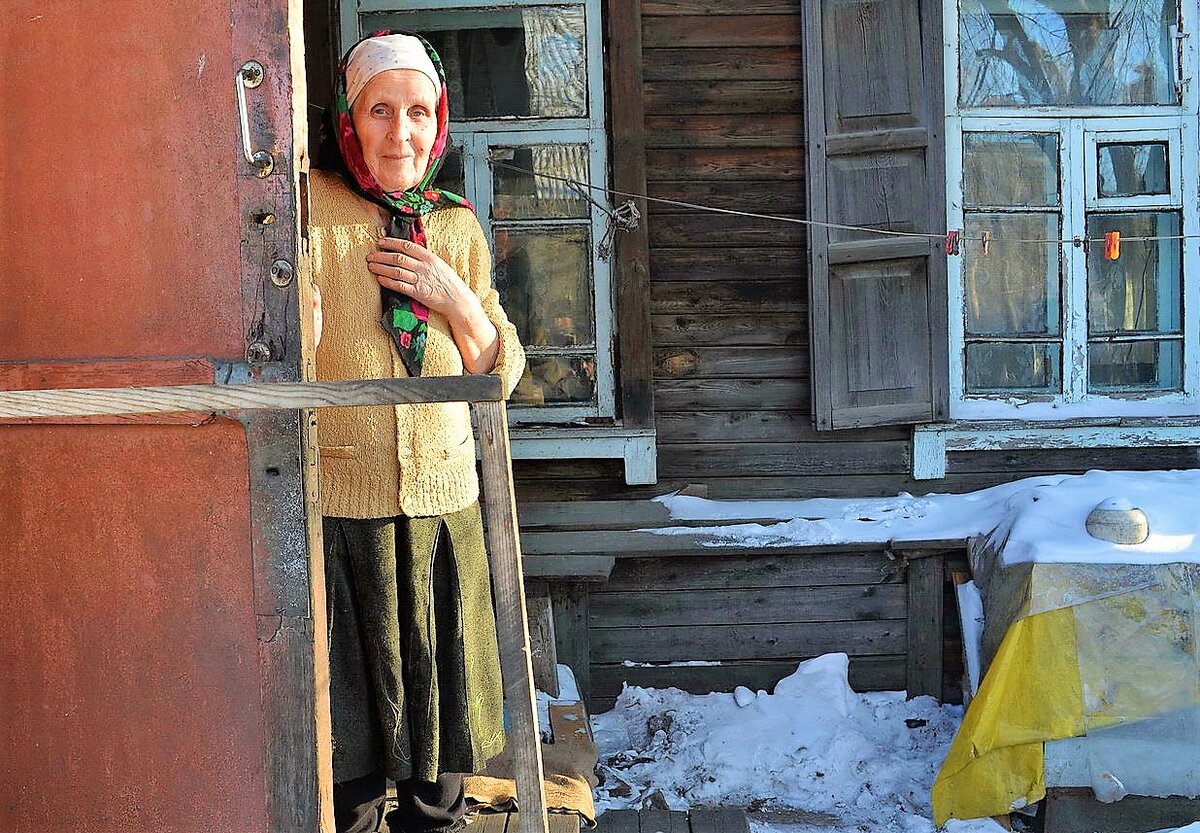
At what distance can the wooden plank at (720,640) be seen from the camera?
4156 mm

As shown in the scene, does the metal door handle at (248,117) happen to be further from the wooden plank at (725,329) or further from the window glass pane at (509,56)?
the wooden plank at (725,329)

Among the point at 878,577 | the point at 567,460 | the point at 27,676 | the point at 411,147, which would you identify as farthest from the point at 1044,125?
the point at 27,676

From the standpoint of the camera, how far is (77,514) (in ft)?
5.73

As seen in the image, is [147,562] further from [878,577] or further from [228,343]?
[878,577]

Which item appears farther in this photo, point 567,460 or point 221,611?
point 567,460

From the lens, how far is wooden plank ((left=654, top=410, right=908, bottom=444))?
13.6 feet

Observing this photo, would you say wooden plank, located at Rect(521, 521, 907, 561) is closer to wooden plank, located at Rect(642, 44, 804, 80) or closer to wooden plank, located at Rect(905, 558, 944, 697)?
wooden plank, located at Rect(905, 558, 944, 697)

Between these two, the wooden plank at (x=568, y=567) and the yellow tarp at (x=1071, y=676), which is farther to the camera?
the wooden plank at (x=568, y=567)

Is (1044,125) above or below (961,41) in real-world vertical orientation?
below

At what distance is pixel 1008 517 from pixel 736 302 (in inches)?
45.5

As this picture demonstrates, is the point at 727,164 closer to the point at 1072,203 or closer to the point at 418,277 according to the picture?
the point at 1072,203

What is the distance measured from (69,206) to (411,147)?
592 millimetres

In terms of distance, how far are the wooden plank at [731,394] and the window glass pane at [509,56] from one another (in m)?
1.01

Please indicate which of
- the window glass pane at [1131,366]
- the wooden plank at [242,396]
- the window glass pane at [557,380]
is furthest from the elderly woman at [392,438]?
the window glass pane at [1131,366]
